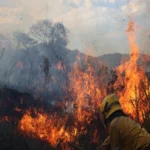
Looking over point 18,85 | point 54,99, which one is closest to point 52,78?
point 18,85

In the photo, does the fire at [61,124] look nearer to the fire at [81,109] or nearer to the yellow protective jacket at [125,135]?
the fire at [81,109]

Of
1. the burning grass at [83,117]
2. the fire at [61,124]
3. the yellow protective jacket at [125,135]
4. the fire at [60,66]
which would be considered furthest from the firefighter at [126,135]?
the fire at [60,66]

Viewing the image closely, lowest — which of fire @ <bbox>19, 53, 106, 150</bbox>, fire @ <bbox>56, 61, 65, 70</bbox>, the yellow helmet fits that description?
fire @ <bbox>19, 53, 106, 150</bbox>

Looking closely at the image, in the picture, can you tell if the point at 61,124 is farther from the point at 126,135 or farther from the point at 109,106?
the point at 126,135

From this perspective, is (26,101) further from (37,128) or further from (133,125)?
(133,125)

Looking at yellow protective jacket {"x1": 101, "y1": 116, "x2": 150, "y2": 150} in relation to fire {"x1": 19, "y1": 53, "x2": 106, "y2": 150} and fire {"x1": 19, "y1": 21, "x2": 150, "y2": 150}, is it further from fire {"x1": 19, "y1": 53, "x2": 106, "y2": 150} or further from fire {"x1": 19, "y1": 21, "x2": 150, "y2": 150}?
fire {"x1": 19, "y1": 53, "x2": 106, "y2": 150}

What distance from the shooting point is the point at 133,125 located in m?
3.52

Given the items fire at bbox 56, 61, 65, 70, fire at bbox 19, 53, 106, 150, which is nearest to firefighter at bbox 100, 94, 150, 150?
fire at bbox 19, 53, 106, 150

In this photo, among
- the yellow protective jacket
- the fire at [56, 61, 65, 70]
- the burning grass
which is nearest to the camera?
the yellow protective jacket

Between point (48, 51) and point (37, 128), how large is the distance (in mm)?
41242

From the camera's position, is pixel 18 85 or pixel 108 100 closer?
pixel 108 100

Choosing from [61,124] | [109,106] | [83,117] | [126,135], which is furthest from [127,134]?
[83,117]

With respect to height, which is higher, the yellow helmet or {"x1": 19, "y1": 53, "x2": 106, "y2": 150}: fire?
the yellow helmet

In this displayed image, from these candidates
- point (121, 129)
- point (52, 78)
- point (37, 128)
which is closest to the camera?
Answer: point (121, 129)
